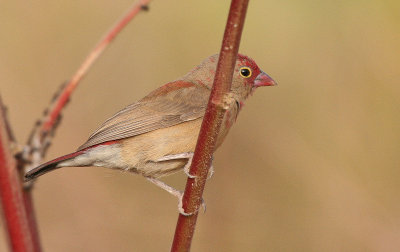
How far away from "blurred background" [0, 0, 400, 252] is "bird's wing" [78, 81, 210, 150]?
662 mm

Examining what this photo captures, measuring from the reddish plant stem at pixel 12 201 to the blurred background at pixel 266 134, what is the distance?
3565 mm

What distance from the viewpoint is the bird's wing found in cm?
419

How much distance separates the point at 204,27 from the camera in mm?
5512

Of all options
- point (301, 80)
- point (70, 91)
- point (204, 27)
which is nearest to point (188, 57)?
point (204, 27)

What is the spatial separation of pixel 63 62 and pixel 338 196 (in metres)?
2.71

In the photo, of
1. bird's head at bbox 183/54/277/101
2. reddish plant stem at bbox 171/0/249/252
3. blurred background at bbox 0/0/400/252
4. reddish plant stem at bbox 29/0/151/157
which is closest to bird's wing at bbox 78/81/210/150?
bird's head at bbox 183/54/277/101

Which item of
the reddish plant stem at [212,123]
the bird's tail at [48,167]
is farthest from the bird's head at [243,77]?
the reddish plant stem at [212,123]

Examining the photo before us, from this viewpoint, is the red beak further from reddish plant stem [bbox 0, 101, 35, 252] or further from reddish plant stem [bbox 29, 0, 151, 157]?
reddish plant stem [bbox 0, 101, 35, 252]

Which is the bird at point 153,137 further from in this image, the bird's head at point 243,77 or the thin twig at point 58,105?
the thin twig at point 58,105

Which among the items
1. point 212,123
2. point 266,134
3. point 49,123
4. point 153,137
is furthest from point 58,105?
point 266,134

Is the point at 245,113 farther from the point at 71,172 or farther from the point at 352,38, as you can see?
the point at 71,172

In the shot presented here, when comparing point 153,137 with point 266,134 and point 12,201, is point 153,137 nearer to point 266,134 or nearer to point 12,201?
point 266,134

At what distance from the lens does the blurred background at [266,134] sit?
4.76m

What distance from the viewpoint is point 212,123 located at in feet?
5.80
